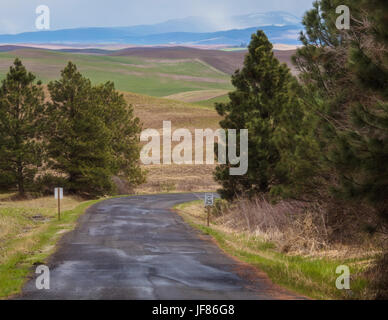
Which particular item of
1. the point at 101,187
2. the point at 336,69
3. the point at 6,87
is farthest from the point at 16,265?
the point at 101,187

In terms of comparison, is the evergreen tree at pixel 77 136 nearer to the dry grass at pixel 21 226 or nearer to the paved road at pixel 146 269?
the dry grass at pixel 21 226

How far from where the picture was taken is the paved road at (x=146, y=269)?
38.0ft

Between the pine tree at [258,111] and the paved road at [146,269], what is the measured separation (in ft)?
15.9

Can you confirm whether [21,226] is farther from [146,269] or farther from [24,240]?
[146,269]

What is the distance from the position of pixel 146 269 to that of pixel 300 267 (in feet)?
11.8

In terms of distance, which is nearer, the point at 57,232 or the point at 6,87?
the point at 57,232

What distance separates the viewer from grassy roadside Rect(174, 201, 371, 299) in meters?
12.1

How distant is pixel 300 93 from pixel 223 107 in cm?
1100

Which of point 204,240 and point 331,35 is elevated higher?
point 331,35

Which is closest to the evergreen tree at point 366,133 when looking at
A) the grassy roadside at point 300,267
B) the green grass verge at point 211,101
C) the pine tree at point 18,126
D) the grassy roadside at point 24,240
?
the grassy roadside at point 300,267

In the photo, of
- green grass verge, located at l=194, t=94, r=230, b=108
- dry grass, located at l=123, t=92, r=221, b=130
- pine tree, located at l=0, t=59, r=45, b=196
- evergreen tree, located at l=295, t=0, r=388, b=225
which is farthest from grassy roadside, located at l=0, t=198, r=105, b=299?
green grass verge, located at l=194, t=94, r=230, b=108

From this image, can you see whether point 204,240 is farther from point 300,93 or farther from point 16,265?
point 16,265

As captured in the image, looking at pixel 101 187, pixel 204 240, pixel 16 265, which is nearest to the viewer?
pixel 16 265

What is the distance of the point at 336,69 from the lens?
19.3m
